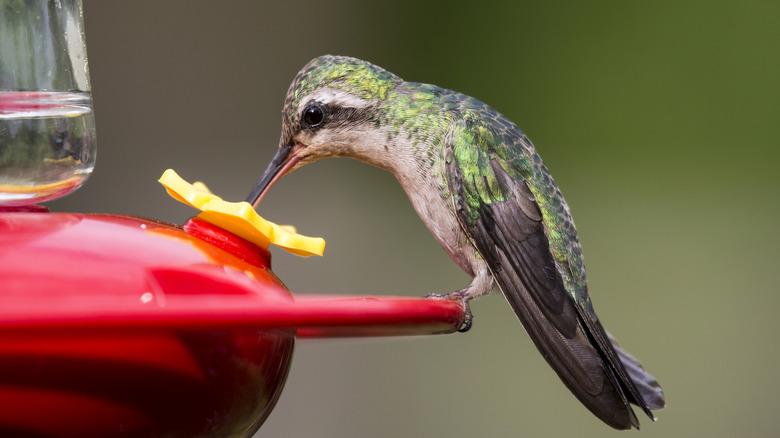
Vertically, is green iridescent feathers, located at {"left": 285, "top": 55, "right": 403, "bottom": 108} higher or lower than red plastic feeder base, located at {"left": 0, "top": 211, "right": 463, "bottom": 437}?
higher

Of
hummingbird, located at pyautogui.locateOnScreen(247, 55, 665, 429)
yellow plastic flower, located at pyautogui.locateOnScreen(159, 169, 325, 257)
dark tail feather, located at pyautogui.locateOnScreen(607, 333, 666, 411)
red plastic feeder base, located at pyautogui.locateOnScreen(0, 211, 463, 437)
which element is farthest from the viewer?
dark tail feather, located at pyautogui.locateOnScreen(607, 333, 666, 411)

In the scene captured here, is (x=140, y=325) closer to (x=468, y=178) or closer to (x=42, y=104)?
(x=42, y=104)

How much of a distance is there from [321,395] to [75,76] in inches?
157

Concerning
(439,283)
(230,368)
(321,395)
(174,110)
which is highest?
(230,368)

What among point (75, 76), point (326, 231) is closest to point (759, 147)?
point (326, 231)

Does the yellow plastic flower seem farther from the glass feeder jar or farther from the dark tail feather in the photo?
the dark tail feather

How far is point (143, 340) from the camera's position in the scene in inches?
50.9

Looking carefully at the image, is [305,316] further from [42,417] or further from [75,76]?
[75,76]

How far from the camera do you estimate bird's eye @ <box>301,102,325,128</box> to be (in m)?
2.75

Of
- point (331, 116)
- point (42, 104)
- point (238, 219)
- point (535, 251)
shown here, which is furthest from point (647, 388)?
point (42, 104)

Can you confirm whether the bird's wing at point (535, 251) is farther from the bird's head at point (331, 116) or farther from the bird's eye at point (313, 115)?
the bird's eye at point (313, 115)

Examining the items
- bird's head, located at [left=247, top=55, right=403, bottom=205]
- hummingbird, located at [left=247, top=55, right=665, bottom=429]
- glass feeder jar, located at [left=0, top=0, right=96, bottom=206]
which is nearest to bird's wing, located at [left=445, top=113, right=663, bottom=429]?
hummingbird, located at [left=247, top=55, right=665, bottom=429]

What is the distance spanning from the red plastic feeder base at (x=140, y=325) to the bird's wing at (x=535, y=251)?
3.59ft

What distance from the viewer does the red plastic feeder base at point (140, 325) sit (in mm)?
1159
